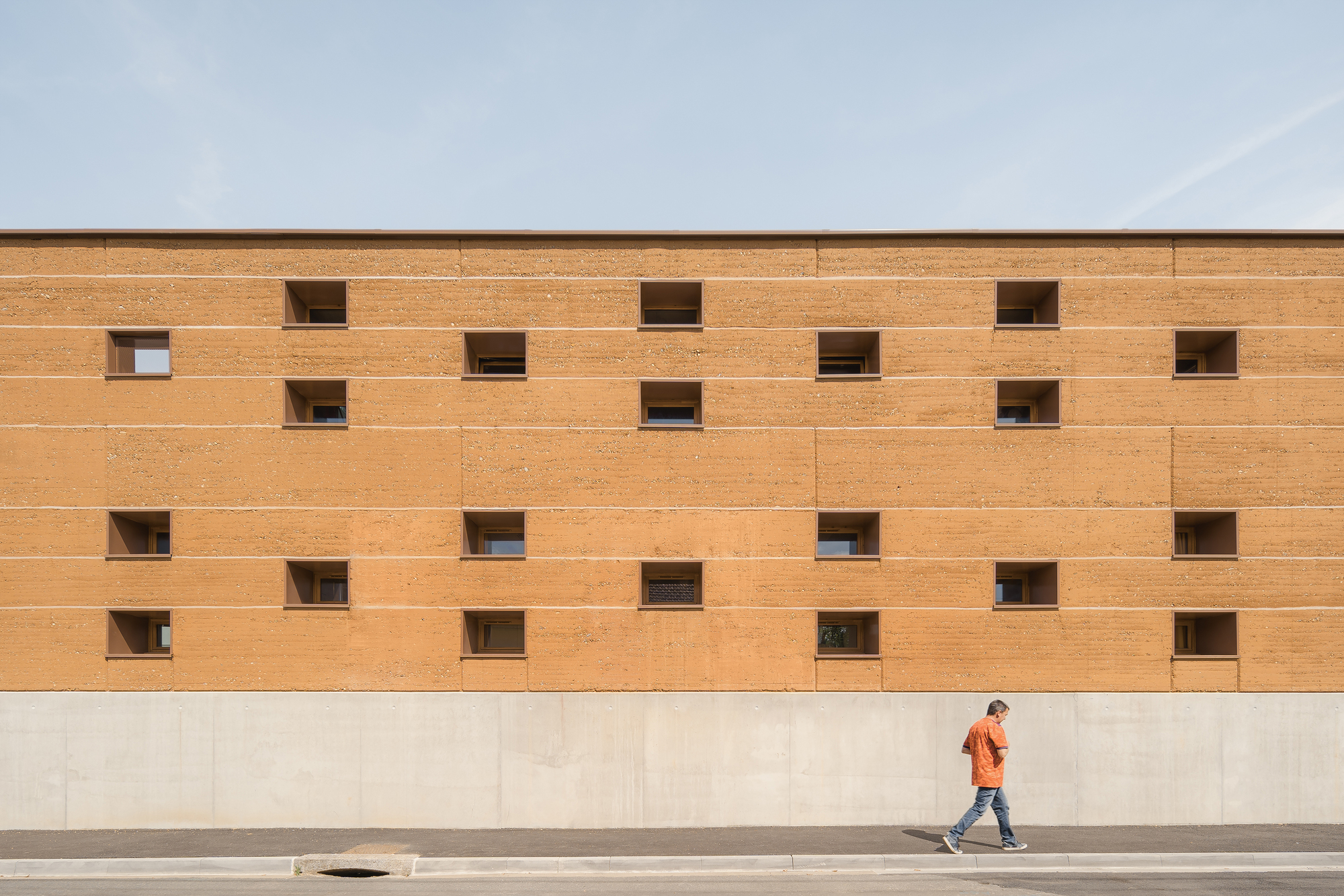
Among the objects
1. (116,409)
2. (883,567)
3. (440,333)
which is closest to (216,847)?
(116,409)

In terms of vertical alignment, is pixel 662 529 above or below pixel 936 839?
above

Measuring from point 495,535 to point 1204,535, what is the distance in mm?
12590

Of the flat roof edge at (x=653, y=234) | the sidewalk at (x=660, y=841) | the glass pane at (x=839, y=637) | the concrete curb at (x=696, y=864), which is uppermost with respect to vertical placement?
the flat roof edge at (x=653, y=234)

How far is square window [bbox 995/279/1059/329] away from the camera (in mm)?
12055

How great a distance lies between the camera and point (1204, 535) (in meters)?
12.4

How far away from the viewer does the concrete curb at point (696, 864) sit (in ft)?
30.4

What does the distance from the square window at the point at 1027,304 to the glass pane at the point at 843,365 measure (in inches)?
92.7

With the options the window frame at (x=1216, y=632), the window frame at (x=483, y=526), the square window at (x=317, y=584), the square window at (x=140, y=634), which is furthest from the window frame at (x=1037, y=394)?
the square window at (x=140, y=634)

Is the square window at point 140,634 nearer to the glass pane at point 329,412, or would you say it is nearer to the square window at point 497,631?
the glass pane at point 329,412

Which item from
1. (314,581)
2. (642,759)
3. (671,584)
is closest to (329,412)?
(314,581)

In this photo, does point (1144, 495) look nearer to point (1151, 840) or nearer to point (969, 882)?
point (1151, 840)

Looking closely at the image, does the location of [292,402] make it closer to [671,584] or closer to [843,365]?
[671,584]

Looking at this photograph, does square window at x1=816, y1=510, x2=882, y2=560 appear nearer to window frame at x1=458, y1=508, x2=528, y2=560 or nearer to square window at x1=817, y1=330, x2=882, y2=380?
square window at x1=817, y1=330, x2=882, y2=380

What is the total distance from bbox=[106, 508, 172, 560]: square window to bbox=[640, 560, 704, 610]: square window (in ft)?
26.1
